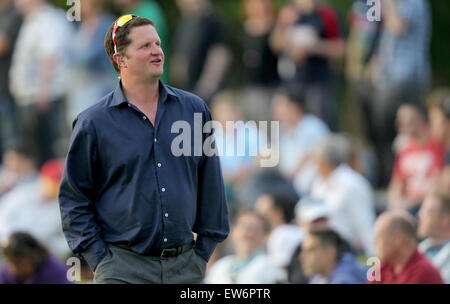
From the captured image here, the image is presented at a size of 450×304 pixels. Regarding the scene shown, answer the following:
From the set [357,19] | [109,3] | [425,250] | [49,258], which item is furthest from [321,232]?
[109,3]

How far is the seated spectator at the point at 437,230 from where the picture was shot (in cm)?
627

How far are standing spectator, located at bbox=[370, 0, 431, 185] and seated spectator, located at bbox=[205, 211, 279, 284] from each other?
9.88 ft

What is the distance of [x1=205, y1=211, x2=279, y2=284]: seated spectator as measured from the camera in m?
6.83

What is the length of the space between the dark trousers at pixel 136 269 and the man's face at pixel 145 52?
87 cm

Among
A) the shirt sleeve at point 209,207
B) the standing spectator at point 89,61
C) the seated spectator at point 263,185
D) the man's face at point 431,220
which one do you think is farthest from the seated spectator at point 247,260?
the standing spectator at point 89,61

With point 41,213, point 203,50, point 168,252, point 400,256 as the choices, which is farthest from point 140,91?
point 203,50

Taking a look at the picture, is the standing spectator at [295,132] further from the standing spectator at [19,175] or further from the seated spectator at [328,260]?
the seated spectator at [328,260]

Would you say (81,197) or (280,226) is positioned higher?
(81,197)

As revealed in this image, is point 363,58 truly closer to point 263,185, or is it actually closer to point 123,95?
point 263,185

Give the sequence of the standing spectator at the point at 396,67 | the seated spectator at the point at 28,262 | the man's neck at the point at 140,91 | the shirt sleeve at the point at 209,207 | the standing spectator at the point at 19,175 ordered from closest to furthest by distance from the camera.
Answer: the man's neck at the point at 140,91 < the shirt sleeve at the point at 209,207 < the seated spectator at the point at 28,262 < the standing spectator at the point at 396,67 < the standing spectator at the point at 19,175

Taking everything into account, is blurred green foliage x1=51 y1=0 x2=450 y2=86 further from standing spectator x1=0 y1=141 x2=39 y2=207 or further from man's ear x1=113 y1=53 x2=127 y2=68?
man's ear x1=113 y1=53 x2=127 y2=68

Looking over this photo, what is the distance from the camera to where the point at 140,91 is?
4699 mm

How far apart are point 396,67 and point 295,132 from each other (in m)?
1.37
